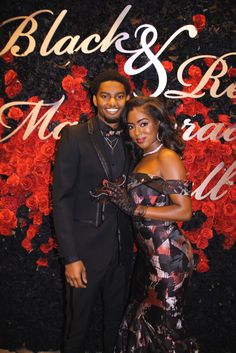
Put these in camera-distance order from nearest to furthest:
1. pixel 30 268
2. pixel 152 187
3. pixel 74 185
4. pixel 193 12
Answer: pixel 152 187, pixel 74 185, pixel 193 12, pixel 30 268

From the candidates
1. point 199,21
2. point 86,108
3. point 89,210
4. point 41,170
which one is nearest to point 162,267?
point 89,210

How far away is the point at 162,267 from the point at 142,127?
94cm

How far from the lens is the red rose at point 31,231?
10.7 feet

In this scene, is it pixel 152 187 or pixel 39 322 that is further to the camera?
pixel 39 322

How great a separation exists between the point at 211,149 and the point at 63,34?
1.64 m

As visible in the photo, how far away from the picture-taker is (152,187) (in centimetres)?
230

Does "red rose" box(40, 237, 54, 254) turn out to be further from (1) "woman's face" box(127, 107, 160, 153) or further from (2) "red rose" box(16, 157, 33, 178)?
(1) "woman's face" box(127, 107, 160, 153)

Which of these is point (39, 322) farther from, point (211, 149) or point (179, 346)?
point (211, 149)

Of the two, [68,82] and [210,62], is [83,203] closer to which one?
[68,82]

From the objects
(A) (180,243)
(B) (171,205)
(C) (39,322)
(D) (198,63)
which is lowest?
(C) (39,322)

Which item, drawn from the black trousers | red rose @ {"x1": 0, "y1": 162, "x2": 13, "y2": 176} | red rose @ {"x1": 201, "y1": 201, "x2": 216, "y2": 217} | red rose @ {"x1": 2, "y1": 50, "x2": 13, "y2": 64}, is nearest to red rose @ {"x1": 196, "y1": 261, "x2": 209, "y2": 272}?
red rose @ {"x1": 201, "y1": 201, "x2": 216, "y2": 217}

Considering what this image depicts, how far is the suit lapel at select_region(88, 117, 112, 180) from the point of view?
247 cm

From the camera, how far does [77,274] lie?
2.39 meters

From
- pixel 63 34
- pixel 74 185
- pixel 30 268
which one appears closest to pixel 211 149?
pixel 74 185
